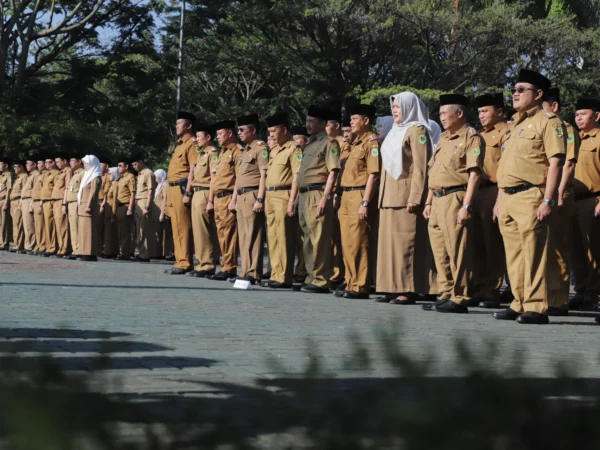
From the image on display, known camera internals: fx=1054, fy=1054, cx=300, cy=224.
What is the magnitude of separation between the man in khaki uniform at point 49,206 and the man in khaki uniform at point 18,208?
225 centimetres

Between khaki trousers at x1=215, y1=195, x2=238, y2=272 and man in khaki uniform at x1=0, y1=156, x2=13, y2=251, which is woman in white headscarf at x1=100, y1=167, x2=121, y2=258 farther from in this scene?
khaki trousers at x1=215, y1=195, x2=238, y2=272

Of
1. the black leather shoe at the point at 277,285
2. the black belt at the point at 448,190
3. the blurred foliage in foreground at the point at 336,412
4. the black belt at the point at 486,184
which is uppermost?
the black belt at the point at 486,184

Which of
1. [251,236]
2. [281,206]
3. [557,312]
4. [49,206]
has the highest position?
[281,206]

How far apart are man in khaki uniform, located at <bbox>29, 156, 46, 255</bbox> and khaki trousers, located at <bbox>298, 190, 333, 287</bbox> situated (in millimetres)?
12406

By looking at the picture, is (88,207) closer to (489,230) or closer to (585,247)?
(489,230)

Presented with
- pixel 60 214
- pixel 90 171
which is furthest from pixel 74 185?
pixel 60 214

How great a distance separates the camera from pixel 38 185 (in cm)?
2405

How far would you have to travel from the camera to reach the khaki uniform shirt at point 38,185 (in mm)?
23844

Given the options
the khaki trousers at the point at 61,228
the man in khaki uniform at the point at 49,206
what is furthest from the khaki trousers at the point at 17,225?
the khaki trousers at the point at 61,228

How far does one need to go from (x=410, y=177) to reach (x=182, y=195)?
221 inches

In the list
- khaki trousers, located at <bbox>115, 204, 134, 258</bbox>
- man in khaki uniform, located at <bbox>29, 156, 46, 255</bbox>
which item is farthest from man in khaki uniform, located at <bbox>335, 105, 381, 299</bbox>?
man in khaki uniform, located at <bbox>29, 156, 46, 255</bbox>

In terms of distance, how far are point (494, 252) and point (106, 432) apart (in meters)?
10.3

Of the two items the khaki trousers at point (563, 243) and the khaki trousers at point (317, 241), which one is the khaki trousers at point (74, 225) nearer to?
the khaki trousers at point (317, 241)

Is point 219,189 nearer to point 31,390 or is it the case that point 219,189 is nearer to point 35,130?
point 31,390
